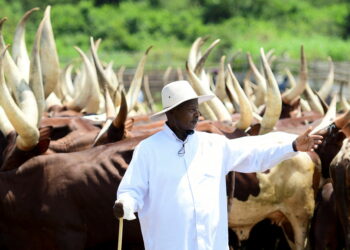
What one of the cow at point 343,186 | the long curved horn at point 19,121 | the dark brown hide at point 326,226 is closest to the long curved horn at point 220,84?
the dark brown hide at point 326,226

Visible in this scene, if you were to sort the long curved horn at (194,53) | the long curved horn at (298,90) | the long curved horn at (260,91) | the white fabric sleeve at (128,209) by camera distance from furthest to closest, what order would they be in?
1. the long curved horn at (260,91)
2. the long curved horn at (194,53)
3. the long curved horn at (298,90)
4. the white fabric sleeve at (128,209)

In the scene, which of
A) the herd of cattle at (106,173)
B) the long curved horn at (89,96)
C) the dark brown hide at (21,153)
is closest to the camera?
the herd of cattle at (106,173)

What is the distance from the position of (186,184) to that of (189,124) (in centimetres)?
32

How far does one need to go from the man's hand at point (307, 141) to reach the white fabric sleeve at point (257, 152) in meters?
0.07

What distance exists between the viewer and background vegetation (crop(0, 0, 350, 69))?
101 feet

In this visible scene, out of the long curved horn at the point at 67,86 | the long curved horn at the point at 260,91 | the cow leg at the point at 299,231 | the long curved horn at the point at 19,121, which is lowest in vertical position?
the long curved horn at the point at 67,86

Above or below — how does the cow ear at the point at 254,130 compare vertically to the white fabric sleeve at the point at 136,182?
below

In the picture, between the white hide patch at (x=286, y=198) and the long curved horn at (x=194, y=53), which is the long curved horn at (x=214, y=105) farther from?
the white hide patch at (x=286, y=198)

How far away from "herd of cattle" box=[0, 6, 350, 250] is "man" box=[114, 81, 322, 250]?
536mm

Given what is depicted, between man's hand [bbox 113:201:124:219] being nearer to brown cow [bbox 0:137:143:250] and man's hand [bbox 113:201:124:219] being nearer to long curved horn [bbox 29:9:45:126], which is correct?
brown cow [bbox 0:137:143:250]

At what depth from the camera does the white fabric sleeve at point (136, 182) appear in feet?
15.8

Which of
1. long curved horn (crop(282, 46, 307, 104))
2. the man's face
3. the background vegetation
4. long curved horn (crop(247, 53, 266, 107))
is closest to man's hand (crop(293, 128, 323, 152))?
the man's face

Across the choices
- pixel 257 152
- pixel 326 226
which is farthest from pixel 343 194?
pixel 257 152

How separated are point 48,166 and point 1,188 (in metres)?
0.37
